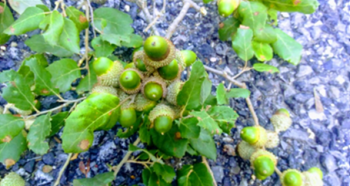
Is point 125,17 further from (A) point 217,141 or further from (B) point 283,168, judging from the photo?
(B) point 283,168

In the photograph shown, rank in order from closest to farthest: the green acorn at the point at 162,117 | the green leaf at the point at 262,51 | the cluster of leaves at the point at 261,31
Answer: the green acorn at the point at 162,117 < the cluster of leaves at the point at 261,31 < the green leaf at the point at 262,51

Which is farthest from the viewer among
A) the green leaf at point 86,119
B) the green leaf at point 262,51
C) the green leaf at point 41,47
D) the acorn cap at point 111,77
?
the green leaf at point 262,51

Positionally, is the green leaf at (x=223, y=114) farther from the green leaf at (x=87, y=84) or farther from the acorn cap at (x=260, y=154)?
the green leaf at (x=87, y=84)

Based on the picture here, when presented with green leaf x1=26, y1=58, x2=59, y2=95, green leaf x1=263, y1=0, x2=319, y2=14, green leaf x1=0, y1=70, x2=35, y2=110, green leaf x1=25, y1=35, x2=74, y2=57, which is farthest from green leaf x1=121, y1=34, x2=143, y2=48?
green leaf x1=263, y1=0, x2=319, y2=14

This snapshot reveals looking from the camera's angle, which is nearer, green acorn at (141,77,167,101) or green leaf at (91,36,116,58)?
green acorn at (141,77,167,101)

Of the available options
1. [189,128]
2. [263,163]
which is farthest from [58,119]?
[263,163]

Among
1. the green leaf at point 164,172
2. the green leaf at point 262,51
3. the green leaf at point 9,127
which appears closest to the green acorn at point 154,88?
the green leaf at point 164,172

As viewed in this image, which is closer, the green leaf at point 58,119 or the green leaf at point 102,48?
the green leaf at point 58,119

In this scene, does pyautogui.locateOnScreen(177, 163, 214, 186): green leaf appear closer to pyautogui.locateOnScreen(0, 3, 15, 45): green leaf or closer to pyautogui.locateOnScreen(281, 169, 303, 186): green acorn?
pyautogui.locateOnScreen(281, 169, 303, 186): green acorn
